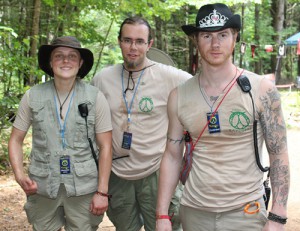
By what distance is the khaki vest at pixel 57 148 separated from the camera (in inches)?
125

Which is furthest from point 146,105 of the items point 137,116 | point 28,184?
point 28,184

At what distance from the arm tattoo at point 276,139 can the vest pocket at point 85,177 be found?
54.3 inches

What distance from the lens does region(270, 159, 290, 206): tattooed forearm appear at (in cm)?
249

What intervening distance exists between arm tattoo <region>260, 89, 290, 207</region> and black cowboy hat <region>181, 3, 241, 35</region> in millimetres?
467

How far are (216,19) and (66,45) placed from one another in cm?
126

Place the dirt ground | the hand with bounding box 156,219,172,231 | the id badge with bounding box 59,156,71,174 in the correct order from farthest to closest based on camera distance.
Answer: the dirt ground < the id badge with bounding box 59,156,71,174 < the hand with bounding box 156,219,172,231

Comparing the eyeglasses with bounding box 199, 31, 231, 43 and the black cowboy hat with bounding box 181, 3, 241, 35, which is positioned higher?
the black cowboy hat with bounding box 181, 3, 241, 35

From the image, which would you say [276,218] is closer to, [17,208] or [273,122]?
[273,122]

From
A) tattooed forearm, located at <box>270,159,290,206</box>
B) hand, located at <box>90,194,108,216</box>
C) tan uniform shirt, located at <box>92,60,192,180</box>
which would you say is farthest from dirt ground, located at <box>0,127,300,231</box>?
tattooed forearm, located at <box>270,159,290,206</box>

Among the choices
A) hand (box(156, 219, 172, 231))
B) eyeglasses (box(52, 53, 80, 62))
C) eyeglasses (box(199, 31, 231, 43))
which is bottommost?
hand (box(156, 219, 172, 231))

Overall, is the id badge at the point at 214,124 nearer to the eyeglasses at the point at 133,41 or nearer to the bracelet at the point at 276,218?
the bracelet at the point at 276,218

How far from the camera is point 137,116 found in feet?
12.1

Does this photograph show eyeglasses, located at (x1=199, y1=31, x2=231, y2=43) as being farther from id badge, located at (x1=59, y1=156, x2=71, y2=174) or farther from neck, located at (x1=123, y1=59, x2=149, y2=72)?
id badge, located at (x1=59, y1=156, x2=71, y2=174)

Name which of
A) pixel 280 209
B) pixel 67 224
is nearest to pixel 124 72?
pixel 67 224
